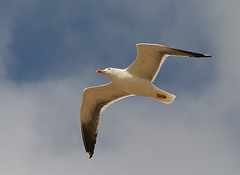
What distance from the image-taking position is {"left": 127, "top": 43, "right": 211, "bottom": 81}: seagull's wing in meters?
12.0

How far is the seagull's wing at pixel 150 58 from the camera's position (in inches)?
473

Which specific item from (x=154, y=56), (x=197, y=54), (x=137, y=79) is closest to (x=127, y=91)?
(x=137, y=79)

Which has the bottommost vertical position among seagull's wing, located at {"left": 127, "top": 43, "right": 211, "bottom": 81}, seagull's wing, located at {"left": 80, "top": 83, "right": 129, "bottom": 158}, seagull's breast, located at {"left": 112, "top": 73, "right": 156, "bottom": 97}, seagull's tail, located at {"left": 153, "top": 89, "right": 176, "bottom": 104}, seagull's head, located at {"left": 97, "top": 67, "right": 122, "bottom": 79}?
seagull's wing, located at {"left": 80, "top": 83, "right": 129, "bottom": 158}

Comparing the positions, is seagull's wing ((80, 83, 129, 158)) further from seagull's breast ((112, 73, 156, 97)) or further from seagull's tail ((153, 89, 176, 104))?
seagull's tail ((153, 89, 176, 104))

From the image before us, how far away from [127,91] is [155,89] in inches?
37.0

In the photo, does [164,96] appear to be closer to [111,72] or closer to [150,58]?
[150,58]

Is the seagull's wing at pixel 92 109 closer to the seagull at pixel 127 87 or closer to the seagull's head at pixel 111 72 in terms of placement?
the seagull at pixel 127 87

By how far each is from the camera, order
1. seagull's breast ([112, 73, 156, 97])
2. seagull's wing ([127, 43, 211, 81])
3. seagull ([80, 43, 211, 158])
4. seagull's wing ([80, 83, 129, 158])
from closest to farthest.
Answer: seagull's wing ([127, 43, 211, 81])
seagull ([80, 43, 211, 158])
seagull's breast ([112, 73, 156, 97])
seagull's wing ([80, 83, 129, 158])

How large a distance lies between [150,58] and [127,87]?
1159mm

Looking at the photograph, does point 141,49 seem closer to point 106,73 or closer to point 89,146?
point 106,73

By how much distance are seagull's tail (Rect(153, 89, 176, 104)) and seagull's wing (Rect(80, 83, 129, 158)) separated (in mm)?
1617

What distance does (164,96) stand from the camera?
12805mm

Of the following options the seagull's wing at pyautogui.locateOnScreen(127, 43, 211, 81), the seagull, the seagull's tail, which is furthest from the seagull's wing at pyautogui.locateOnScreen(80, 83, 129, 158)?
the seagull's tail

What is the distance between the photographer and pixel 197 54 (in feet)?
38.5
